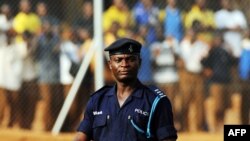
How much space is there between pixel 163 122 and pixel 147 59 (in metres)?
5.28

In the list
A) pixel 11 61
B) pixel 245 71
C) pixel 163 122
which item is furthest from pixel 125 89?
pixel 11 61

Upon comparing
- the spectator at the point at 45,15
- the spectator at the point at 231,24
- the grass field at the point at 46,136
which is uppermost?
the spectator at the point at 45,15

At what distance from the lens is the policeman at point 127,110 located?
14.0 feet

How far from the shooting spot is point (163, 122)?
14.0 ft

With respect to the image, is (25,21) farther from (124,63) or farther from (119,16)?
(124,63)

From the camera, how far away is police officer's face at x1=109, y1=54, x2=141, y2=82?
4.34m

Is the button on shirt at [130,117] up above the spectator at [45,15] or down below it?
below

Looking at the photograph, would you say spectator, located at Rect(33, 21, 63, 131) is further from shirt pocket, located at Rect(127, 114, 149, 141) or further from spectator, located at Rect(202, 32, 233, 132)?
shirt pocket, located at Rect(127, 114, 149, 141)

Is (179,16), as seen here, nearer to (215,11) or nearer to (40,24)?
(215,11)

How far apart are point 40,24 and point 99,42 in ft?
2.73

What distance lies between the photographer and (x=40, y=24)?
385 inches

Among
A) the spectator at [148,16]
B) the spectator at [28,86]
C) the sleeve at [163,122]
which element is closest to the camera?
the sleeve at [163,122]

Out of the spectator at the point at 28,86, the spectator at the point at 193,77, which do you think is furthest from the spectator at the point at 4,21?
the spectator at the point at 193,77

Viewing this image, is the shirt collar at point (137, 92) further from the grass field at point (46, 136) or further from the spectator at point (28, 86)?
the spectator at point (28, 86)
